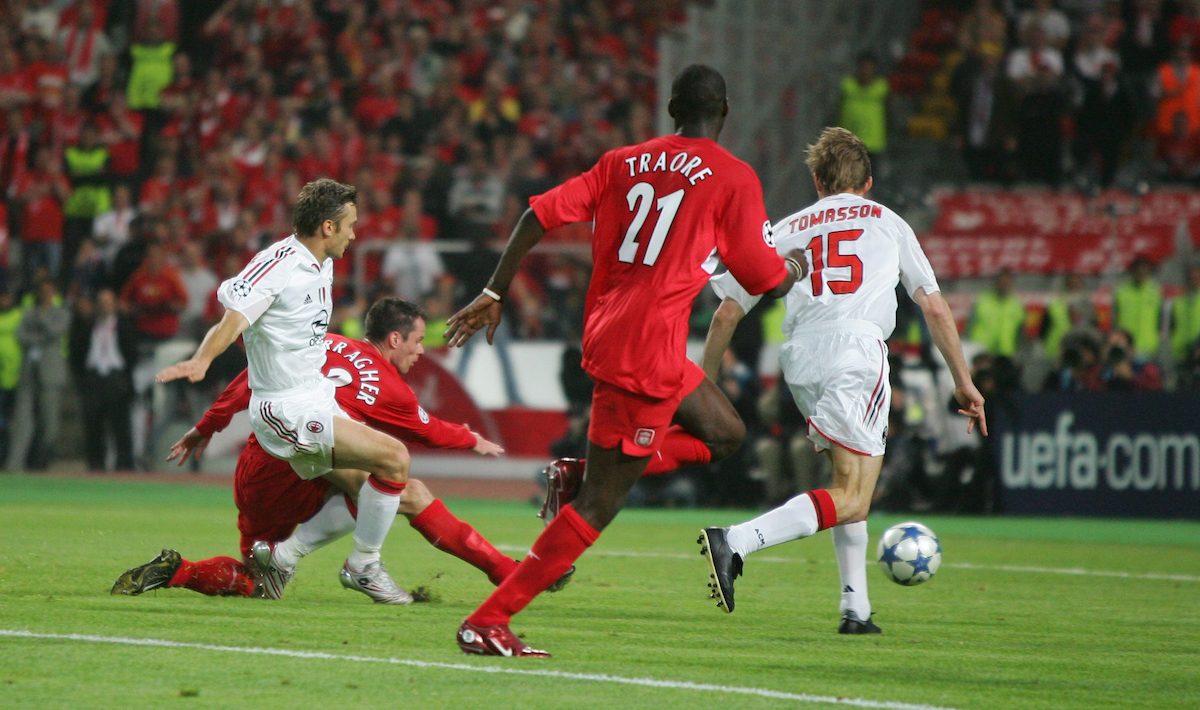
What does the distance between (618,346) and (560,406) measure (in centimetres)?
1101

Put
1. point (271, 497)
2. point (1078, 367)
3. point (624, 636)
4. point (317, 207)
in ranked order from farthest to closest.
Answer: point (1078, 367) < point (271, 497) < point (317, 207) < point (624, 636)

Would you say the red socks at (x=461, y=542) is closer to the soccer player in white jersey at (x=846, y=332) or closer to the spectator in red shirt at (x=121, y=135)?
the soccer player in white jersey at (x=846, y=332)

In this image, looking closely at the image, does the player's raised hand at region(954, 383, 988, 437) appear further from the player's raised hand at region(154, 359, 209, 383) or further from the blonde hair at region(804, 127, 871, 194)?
the player's raised hand at region(154, 359, 209, 383)

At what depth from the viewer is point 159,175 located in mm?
19953

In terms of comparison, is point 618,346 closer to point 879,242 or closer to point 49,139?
point 879,242

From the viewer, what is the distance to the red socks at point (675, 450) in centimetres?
596

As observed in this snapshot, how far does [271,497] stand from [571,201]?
2.62 metres

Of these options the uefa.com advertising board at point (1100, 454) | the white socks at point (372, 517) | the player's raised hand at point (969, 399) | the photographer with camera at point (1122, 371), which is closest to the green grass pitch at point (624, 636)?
the white socks at point (372, 517)

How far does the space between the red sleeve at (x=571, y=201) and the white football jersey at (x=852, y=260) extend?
3.95ft

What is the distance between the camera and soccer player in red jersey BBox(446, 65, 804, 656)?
17.5 feet

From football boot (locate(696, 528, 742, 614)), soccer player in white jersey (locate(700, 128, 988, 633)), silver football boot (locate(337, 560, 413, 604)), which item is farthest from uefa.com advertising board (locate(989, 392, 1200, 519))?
football boot (locate(696, 528, 742, 614))

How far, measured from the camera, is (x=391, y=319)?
744 centimetres

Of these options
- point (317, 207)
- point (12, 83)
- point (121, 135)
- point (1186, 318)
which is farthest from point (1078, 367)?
point (12, 83)

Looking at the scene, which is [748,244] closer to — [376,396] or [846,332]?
→ [846,332]
